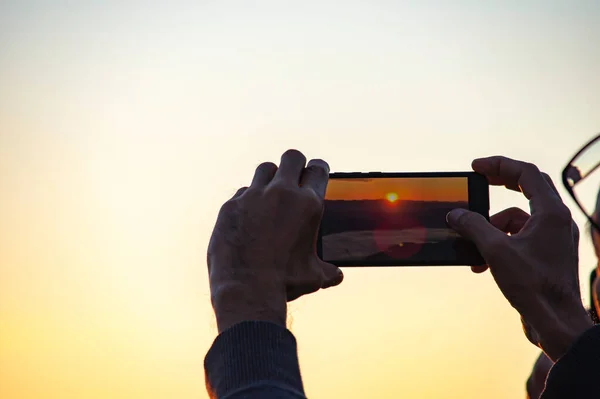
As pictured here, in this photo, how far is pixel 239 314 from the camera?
256 cm

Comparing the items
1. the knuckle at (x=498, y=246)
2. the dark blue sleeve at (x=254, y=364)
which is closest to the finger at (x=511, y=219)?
the knuckle at (x=498, y=246)

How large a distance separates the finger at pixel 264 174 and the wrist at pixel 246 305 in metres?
0.47

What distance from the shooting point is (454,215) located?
11.7 ft

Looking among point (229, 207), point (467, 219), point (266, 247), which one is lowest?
point (266, 247)

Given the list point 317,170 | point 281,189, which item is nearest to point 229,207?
point 281,189

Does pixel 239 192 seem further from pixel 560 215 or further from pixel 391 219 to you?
pixel 560 215

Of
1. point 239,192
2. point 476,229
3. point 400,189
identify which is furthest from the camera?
point 400,189

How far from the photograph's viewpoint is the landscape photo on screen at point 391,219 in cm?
362

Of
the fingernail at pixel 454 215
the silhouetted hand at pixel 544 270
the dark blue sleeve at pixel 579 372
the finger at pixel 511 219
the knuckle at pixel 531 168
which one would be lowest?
the dark blue sleeve at pixel 579 372

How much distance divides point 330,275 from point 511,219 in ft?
4.44

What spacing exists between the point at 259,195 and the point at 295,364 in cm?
73

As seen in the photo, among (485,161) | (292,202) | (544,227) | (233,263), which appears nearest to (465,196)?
(485,161)

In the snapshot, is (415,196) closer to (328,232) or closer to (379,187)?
(379,187)

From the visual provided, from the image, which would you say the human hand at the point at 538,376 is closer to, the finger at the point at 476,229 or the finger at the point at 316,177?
the finger at the point at 476,229
